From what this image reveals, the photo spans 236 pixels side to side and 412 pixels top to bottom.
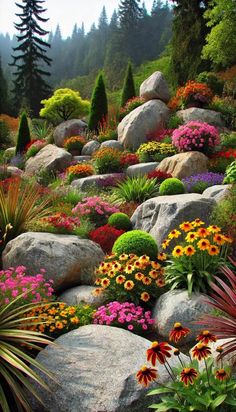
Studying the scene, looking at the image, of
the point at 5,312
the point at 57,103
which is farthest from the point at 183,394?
the point at 57,103

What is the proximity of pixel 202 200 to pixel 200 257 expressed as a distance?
184 centimetres

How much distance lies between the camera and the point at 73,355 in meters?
4.42

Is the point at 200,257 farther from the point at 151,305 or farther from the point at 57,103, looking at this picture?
the point at 57,103

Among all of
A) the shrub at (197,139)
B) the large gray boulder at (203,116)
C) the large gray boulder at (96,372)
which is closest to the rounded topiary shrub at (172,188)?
the shrub at (197,139)

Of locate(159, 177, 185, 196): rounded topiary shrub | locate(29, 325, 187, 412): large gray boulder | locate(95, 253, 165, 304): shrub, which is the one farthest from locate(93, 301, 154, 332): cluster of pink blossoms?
locate(159, 177, 185, 196): rounded topiary shrub

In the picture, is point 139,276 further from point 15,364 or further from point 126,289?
point 15,364

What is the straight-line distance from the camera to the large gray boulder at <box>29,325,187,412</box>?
3838 millimetres

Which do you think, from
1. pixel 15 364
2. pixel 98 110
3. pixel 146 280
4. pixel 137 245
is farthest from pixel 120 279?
pixel 98 110

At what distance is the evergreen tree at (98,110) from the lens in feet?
61.6

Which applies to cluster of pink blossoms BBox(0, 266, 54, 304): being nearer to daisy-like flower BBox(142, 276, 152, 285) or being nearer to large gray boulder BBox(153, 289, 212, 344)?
daisy-like flower BBox(142, 276, 152, 285)

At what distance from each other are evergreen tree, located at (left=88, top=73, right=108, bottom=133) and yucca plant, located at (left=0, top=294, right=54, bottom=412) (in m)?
14.6

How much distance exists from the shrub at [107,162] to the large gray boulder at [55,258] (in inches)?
267

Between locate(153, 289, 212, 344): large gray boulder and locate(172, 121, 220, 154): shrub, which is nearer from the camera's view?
locate(153, 289, 212, 344): large gray boulder

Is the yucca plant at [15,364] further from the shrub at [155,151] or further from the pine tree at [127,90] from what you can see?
the pine tree at [127,90]
